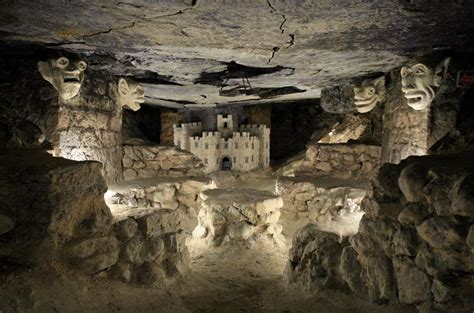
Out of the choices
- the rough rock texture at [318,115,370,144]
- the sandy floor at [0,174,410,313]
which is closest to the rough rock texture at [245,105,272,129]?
the rough rock texture at [318,115,370,144]

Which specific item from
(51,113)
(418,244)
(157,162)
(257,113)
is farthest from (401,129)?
(257,113)

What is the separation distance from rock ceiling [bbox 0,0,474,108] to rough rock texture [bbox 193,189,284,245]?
2.38 m

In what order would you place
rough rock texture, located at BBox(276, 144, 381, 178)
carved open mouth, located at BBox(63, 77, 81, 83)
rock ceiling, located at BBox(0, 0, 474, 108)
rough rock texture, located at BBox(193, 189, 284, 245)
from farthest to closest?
rough rock texture, located at BBox(276, 144, 381, 178), rough rock texture, located at BBox(193, 189, 284, 245), carved open mouth, located at BBox(63, 77, 81, 83), rock ceiling, located at BBox(0, 0, 474, 108)

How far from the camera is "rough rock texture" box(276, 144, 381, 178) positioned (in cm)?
712

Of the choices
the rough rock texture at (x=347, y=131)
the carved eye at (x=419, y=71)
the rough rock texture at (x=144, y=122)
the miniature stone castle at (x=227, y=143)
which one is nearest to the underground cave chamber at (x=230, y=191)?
the carved eye at (x=419, y=71)

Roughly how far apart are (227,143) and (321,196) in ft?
20.4

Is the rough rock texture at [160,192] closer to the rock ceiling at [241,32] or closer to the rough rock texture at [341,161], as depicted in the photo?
the rock ceiling at [241,32]

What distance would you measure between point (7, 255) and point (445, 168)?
3.65 m

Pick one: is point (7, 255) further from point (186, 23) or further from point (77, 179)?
point (186, 23)

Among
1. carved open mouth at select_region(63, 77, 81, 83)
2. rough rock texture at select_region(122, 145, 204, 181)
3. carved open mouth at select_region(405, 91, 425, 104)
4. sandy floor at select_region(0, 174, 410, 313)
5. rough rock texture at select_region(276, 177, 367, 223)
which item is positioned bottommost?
sandy floor at select_region(0, 174, 410, 313)

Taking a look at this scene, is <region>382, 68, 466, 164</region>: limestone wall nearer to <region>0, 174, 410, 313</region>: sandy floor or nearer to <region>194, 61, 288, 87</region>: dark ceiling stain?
<region>0, 174, 410, 313</region>: sandy floor

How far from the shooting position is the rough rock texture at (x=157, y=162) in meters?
6.30

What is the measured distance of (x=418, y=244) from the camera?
251 centimetres

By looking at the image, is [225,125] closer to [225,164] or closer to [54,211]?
[225,164]
